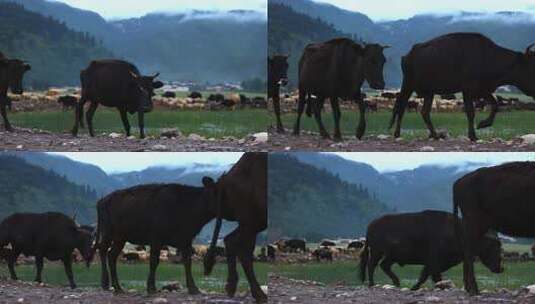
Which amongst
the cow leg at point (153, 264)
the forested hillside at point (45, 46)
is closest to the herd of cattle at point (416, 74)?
the cow leg at point (153, 264)

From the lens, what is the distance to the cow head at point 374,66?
934 cm

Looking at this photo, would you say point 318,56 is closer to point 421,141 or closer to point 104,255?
point 421,141

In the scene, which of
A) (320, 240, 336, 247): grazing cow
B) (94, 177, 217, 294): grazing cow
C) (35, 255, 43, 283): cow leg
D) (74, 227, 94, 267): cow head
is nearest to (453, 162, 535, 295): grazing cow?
(320, 240, 336, 247): grazing cow

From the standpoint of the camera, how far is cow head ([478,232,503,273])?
29.5ft

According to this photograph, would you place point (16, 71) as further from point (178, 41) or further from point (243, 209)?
point (243, 209)

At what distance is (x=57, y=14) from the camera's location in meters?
9.51

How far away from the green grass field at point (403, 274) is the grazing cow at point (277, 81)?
3.54 ft

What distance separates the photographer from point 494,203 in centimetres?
882

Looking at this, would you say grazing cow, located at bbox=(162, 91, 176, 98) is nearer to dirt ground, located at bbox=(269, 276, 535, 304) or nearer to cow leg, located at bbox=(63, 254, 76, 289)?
cow leg, located at bbox=(63, 254, 76, 289)

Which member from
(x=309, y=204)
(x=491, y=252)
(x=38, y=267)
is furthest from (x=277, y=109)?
(x=38, y=267)

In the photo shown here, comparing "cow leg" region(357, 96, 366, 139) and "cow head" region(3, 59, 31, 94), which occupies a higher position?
"cow head" region(3, 59, 31, 94)

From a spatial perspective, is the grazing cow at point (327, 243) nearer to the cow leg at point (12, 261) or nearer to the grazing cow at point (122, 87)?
the grazing cow at point (122, 87)

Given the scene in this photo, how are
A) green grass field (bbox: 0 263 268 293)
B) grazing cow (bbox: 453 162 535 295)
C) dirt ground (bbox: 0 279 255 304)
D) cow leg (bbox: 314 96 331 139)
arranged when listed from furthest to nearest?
cow leg (bbox: 314 96 331 139) → green grass field (bbox: 0 263 268 293) → dirt ground (bbox: 0 279 255 304) → grazing cow (bbox: 453 162 535 295)

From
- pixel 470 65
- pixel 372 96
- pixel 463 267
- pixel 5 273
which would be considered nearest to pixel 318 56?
pixel 372 96
